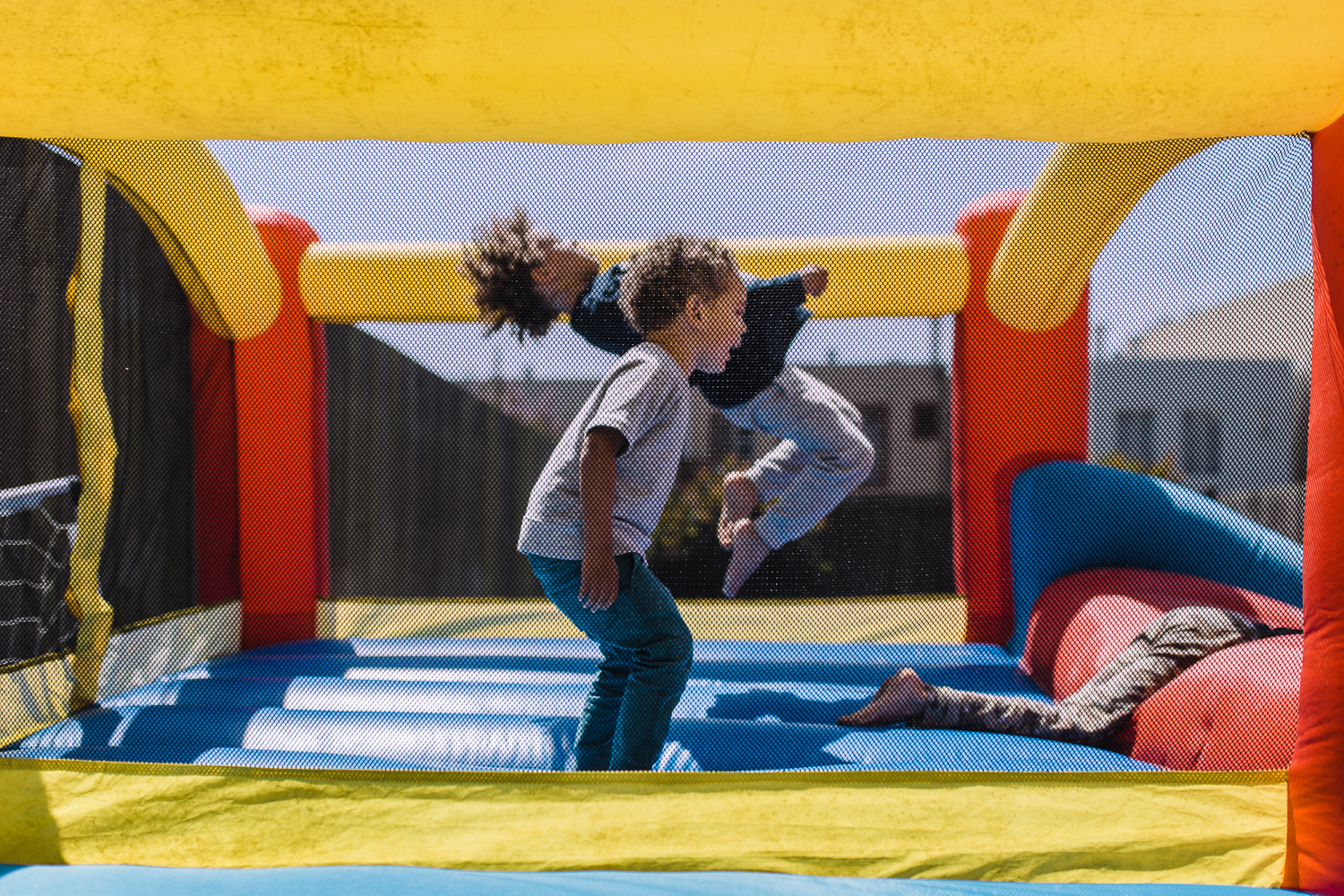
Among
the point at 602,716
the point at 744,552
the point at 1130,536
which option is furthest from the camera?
the point at 1130,536

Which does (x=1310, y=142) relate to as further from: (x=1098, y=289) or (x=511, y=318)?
(x=511, y=318)

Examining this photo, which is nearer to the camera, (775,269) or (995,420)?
(775,269)

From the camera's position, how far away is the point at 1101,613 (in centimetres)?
183

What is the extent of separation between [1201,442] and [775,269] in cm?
88

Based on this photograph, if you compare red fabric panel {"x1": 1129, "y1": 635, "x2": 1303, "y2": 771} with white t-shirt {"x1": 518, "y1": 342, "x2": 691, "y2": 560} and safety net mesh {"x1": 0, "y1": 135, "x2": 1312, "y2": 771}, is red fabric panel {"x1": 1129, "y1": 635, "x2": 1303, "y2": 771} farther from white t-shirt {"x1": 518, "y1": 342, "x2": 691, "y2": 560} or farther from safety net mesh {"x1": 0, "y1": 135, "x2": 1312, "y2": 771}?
white t-shirt {"x1": 518, "y1": 342, "x2": 691, "y2": 560}

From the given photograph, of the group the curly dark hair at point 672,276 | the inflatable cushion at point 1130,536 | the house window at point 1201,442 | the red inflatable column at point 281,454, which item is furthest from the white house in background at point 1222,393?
the red inflatable column at point 281,454

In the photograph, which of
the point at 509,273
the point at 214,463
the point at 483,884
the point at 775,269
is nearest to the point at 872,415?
the point at 775,269

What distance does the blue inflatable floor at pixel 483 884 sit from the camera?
1.02 metres

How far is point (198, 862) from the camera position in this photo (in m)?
1.13

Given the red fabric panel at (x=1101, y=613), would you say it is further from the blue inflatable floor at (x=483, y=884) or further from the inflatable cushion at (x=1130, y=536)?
the blue inflatable floor at (x=483, y=884)

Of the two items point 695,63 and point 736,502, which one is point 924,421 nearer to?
point 736,502

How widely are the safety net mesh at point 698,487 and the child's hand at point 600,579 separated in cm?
6

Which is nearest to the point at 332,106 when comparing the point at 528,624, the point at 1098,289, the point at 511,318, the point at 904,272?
the point at 511,318

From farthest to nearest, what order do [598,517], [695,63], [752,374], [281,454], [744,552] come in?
[281,454]
[744,552]
[752,374]
[598,517]
[695,63]
